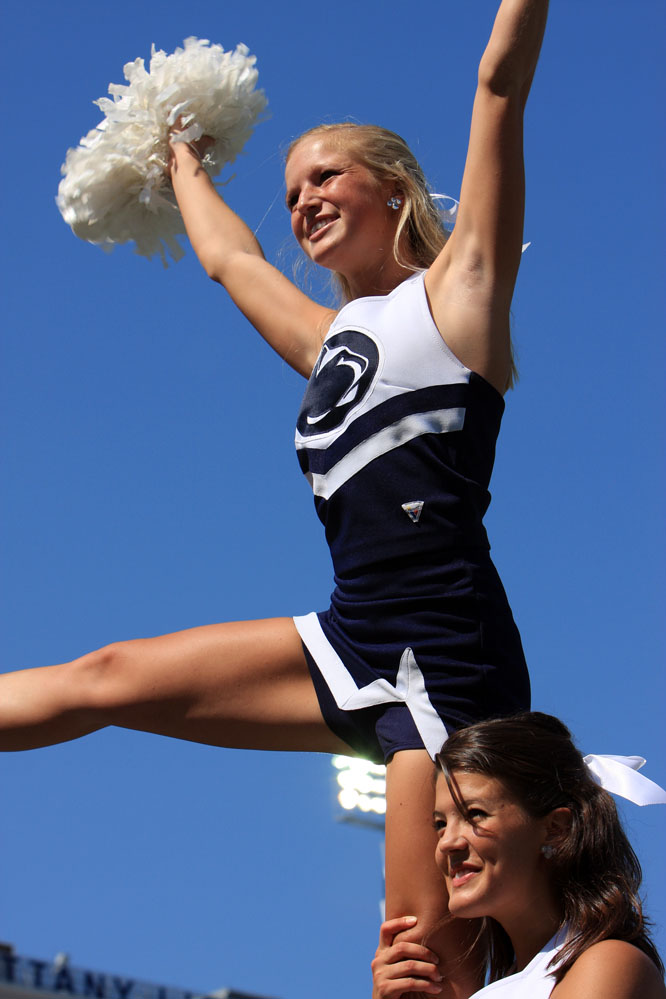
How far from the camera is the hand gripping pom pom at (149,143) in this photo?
11.8 ft

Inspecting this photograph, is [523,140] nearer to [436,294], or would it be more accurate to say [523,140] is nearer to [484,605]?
[436,294]

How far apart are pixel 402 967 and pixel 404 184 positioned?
1.87 metres

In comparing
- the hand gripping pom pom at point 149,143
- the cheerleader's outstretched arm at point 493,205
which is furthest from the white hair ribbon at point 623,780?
the hand gripping pom pom at point 149,143

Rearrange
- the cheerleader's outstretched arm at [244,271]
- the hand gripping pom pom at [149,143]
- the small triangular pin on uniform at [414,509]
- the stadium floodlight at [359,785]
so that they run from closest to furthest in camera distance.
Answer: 1. the small triangular pin on uniform at [414,509]
2. the cheerleader's outstretched arm at [244,271]
3. the hand gripping pom pom at [149,143]
4. the stadium floodlight at [359,785]

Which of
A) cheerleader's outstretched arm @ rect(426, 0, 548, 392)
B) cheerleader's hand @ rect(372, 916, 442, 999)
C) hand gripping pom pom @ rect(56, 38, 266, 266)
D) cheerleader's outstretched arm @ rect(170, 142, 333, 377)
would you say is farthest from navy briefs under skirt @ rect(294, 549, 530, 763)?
hand gripping pom pom @ rect(56, 38, 266, 266)

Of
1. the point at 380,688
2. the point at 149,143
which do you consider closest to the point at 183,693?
the point at 380,688

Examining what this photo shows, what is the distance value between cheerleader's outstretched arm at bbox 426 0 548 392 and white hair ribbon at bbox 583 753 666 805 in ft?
2.69

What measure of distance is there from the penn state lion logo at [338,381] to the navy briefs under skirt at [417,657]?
A: 373mm

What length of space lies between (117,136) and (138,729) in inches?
72.0

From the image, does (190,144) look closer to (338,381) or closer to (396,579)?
(338,381)

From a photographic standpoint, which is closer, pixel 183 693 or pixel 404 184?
pixel 183 693

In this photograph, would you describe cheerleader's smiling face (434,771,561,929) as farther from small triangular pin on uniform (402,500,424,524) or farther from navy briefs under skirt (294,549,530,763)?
small triangular pin on uniform (402,500,424,524)

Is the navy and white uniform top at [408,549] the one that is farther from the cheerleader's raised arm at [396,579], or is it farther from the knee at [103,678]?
the knee at [103,678]

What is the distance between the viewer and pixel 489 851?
222 cm
